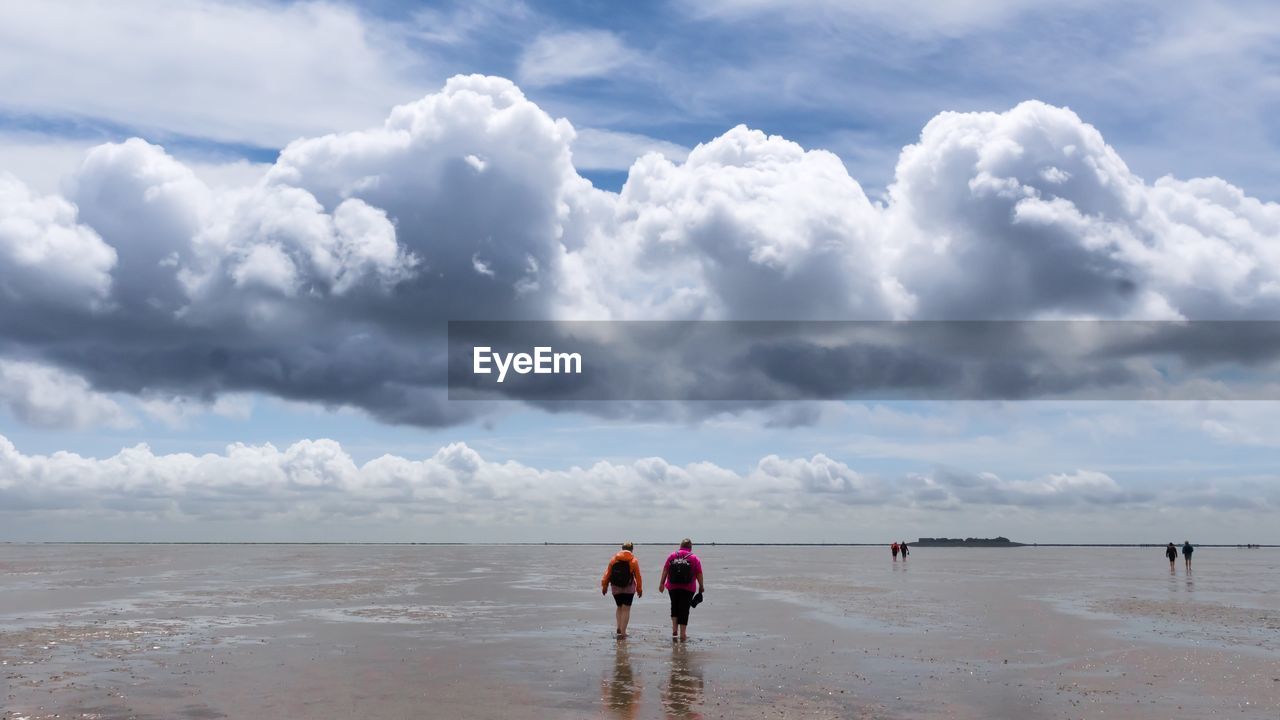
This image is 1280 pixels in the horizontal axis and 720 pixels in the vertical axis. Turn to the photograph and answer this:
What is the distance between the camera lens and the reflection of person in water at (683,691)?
12883mm

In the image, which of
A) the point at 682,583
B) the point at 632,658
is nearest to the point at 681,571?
the point at 682,583

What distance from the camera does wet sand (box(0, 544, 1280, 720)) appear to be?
1351cm

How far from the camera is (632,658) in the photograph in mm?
18219

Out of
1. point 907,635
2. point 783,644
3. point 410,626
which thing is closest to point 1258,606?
point 907,635

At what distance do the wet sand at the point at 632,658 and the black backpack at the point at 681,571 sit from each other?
4.69 ft

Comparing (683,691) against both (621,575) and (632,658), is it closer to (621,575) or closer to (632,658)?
(632,658)

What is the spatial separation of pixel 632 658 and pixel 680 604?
257 centimetres

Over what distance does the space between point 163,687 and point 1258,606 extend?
108 feet

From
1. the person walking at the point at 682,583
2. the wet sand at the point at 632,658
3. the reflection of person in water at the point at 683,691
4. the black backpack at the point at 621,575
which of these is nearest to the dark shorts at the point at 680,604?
the person walking at the point at 682,583

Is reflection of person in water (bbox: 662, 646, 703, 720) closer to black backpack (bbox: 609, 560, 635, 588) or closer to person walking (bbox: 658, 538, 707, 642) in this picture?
person walking (bbox: 658, 538, 707, 642)

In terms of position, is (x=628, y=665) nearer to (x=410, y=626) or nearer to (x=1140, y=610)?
(x=410, y=626)

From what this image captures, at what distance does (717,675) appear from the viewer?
52.9 ft

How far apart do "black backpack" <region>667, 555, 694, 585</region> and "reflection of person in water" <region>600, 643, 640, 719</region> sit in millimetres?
2928

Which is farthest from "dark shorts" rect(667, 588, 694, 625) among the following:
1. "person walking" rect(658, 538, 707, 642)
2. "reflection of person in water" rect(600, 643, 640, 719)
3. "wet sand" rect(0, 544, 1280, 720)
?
"reflection of person in water" rect(600, 643, 640, 719)
